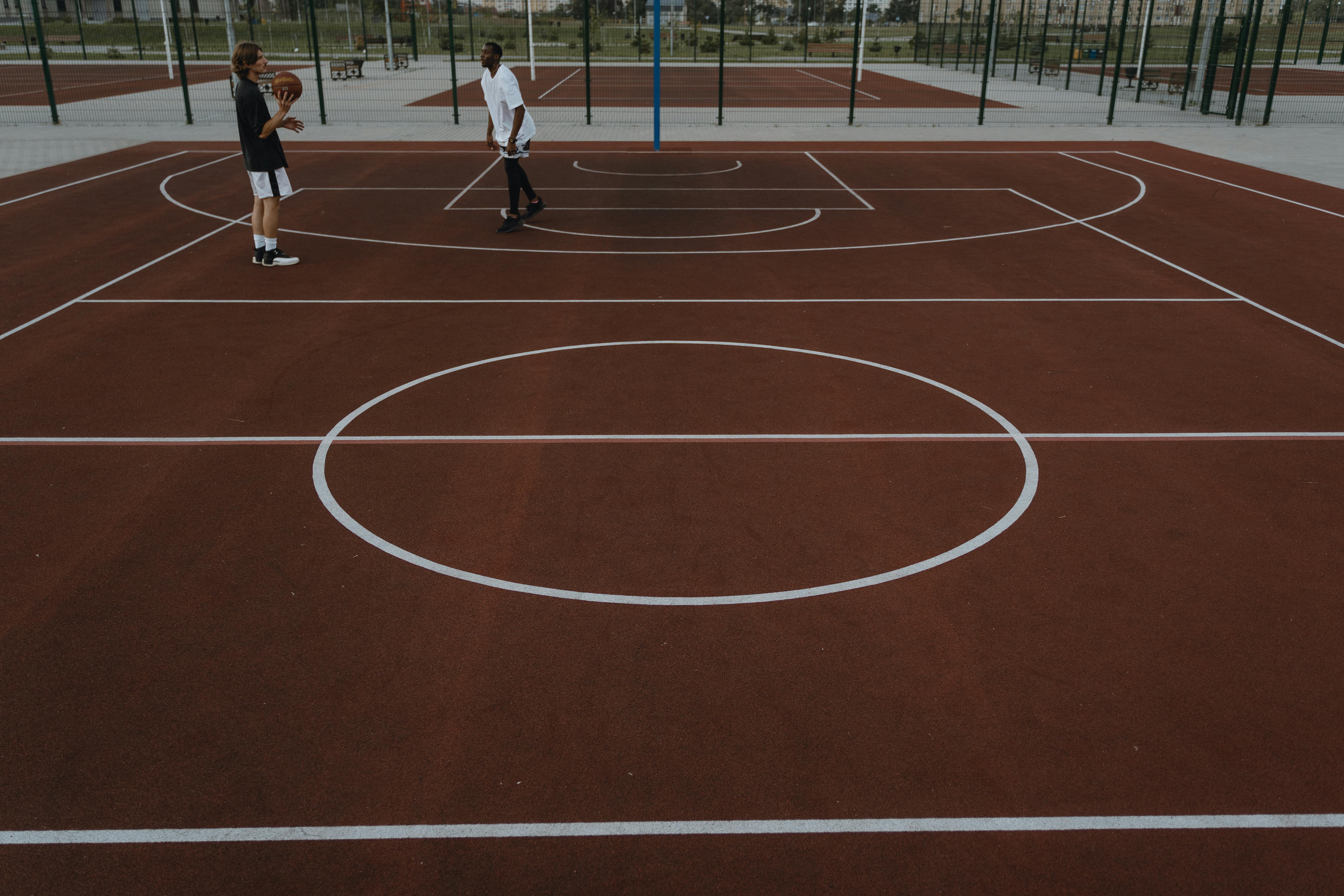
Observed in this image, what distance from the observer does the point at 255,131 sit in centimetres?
948

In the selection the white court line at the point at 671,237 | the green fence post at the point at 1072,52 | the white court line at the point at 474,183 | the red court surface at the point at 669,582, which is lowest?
the red court surface at the point at 669,582

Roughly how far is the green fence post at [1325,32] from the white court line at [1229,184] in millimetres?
30205

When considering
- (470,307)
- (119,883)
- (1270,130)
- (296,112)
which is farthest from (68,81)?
(119,883)

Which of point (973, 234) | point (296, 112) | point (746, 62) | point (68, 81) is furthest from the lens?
point (746, 62)

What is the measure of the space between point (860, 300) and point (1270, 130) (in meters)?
17.0

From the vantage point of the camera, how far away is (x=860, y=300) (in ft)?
29.9

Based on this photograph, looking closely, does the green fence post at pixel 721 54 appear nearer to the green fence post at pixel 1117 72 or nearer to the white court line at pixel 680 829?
the green fence post at pixel 1117 72

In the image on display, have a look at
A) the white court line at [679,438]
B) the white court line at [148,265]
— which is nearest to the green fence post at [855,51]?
the white court line at [148,265]

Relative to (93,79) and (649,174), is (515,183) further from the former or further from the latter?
(93,79)

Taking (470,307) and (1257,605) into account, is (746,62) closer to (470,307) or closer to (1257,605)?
(470,307)

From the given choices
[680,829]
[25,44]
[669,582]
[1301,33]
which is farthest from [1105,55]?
[25,44]

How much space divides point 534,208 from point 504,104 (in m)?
1.43

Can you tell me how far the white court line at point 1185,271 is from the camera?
8.26m

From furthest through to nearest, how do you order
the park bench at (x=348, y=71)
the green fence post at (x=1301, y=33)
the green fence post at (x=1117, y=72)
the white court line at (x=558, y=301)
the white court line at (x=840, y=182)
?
1. the green fence post at (x=1301, y=33)
2. the park bench at (x=348, y=71)
3. the green fence post at (x=1117, y=72)
4. the white court line at (x=840, y=182)
5. the white court line at (x=558, y=301)
